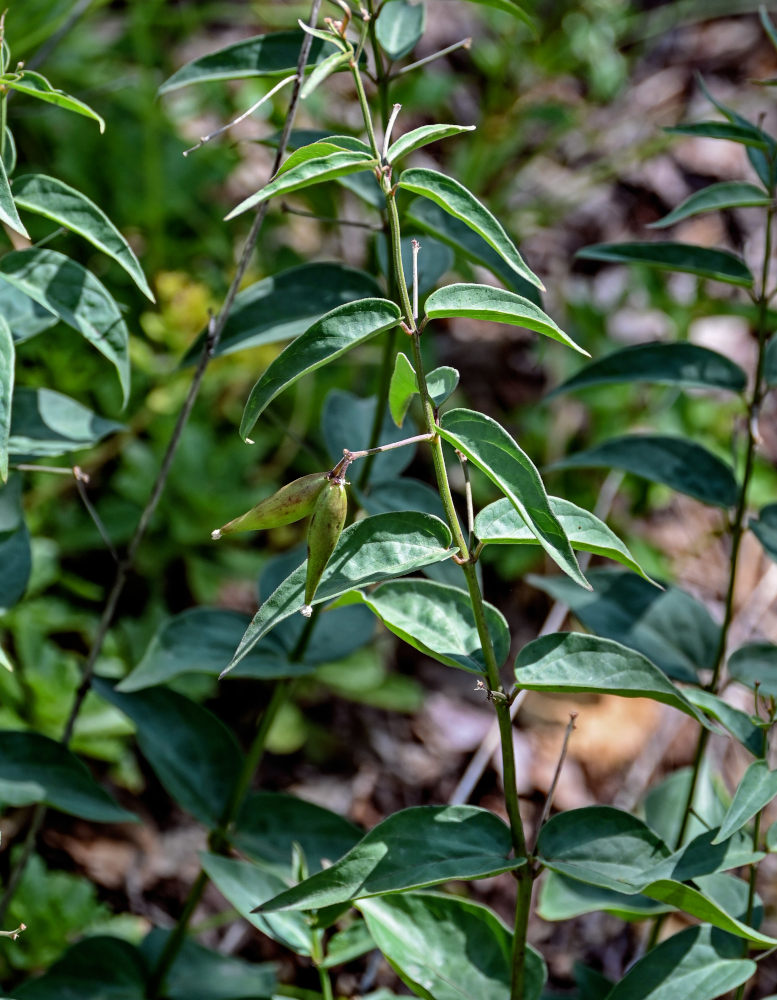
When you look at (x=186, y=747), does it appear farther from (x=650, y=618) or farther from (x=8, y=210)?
(x=8, y=210)

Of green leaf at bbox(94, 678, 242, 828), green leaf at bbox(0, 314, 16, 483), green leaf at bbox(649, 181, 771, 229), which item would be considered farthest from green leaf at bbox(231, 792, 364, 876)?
green leaf at bbox(649, 181, 771, 229)

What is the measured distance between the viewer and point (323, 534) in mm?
726

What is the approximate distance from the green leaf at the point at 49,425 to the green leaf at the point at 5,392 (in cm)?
20

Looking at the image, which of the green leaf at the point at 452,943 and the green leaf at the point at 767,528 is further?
the green leaf at the point at 767,528

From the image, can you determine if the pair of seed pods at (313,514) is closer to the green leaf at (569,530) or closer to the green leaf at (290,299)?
the green leaf at (569,530)

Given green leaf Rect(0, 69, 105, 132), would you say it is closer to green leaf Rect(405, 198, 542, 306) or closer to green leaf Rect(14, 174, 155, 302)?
green leaf Rect(14, 174, 155, 302)

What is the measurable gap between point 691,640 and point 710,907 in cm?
47

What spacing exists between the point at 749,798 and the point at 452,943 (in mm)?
380

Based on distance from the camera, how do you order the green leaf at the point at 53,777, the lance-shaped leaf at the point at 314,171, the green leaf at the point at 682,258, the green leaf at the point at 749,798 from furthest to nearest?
the green leaf at the point at 682,258
the green leaf at the point at 53,777
the green leaf at the point at 749,798
the lance-shaped leaf at the point at 314,171

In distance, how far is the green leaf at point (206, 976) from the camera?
122cm

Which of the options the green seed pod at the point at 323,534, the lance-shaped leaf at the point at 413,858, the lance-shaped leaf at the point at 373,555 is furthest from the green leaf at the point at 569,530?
the lance-shaped leaf at the point at 413,858

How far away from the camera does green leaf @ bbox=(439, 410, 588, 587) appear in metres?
0.71

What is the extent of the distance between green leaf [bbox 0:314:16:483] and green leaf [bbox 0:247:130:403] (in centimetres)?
9

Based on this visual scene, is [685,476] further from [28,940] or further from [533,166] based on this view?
[533,166]
